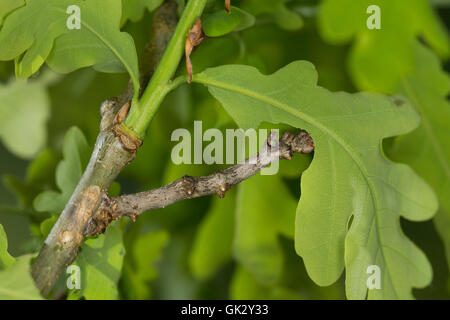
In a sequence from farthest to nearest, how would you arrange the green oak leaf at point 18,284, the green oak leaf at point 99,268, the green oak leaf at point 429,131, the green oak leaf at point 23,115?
the green oak leaf at point 23,115 → the green oak leaf at point 429,131 → the green oak leaf at point 99,268 → the green oak leaf at point 18,284

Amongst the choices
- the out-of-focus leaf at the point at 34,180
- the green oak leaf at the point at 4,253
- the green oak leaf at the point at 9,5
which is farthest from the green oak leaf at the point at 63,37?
the out-of-focus leaf at the point at 34,180

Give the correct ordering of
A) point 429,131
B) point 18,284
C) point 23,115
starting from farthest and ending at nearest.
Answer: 1. point 23,115
2. point 429,131
3. point 18,284

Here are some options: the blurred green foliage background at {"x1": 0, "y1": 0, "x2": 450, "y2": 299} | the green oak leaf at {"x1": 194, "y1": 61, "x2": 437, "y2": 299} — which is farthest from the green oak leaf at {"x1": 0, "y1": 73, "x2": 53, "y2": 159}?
the green oak leaf at {"x1": 194, "y1": 61, "x2": 437, "y2": 299}

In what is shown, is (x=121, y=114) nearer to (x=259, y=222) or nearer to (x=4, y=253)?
(x=4, y=253)

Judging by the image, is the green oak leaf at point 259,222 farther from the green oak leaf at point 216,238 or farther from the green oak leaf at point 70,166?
the green oak leaf at point 70,166

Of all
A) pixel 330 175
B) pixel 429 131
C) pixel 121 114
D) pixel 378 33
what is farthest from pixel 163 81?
pixel 429 131

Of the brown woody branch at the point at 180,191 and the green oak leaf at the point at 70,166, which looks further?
the green oak leaf at the point at 70,166
